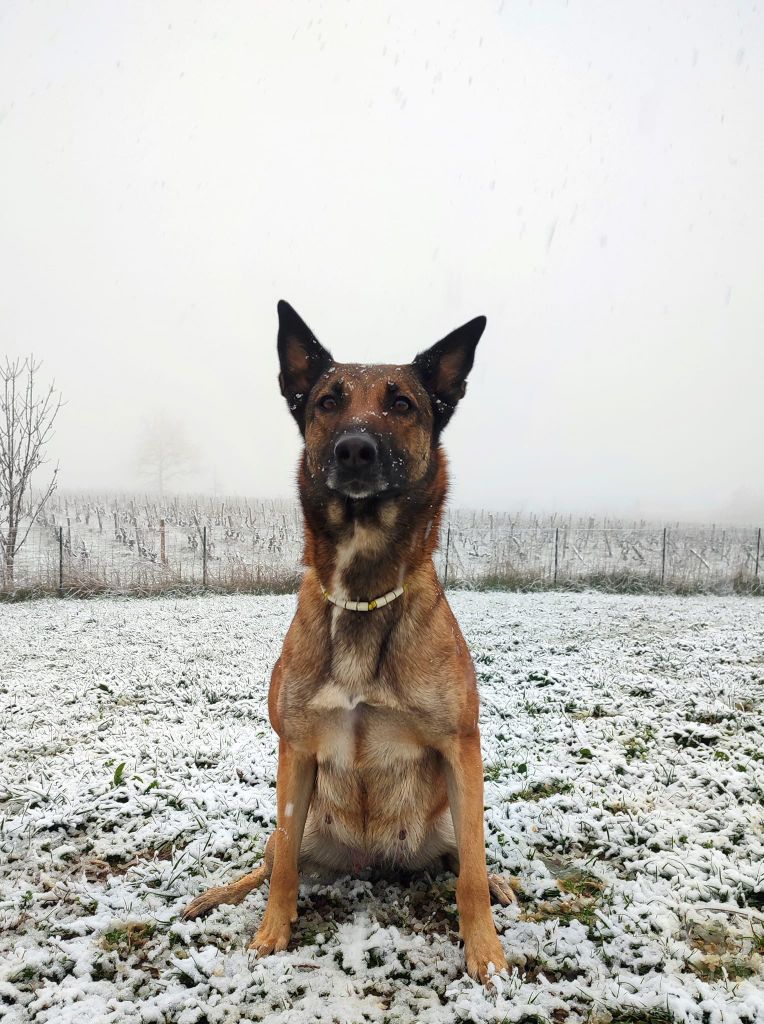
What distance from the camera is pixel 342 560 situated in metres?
2.71

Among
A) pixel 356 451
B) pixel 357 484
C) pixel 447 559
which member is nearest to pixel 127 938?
pixel 357 484

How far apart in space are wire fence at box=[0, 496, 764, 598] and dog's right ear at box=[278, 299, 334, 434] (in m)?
9.99

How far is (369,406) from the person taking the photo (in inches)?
112

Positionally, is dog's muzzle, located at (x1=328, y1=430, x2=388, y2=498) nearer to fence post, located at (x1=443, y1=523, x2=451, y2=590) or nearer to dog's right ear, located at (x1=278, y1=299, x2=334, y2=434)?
dog's right ear, located at (x1=278, y1=299, x2=334, y2=434)

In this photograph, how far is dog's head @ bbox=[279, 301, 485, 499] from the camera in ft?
8.48

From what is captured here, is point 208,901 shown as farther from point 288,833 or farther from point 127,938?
point 288,833

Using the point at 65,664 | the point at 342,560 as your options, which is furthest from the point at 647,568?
the point at 342,560

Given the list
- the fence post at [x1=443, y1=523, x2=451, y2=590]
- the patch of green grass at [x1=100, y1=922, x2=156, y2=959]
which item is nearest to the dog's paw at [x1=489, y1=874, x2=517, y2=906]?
the patch of green grass at [x1=100, y1=922, x2=156, y2=959]

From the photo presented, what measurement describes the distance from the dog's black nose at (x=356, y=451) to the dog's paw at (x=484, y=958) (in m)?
2.13

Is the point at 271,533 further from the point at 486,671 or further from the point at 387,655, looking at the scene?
the point at 387,655

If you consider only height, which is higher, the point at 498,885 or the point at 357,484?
the point at 357,484

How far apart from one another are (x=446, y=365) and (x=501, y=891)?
2.77 meters

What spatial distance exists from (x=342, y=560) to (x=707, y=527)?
1076 inches

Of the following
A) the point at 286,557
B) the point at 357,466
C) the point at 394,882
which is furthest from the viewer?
the point at 286,557
